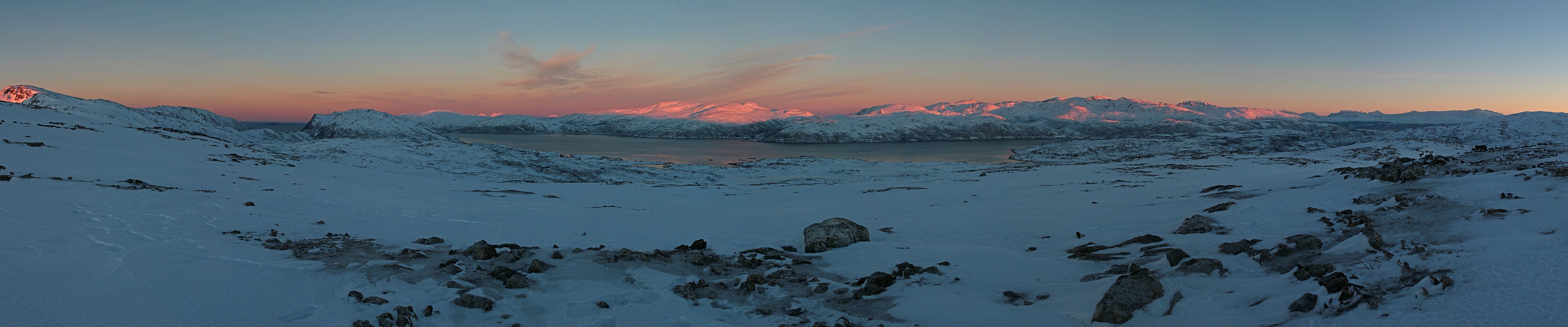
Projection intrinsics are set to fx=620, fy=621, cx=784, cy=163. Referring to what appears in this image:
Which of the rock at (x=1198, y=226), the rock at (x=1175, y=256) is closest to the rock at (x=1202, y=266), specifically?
the rock at (x=1175, y=256)

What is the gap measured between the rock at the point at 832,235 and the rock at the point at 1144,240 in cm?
524

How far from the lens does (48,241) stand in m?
8.74

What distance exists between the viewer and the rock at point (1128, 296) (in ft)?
21.5

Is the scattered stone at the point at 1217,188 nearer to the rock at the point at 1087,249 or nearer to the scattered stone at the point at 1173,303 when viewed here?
the rock at the point at 1087,249

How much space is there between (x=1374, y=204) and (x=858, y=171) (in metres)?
54.5

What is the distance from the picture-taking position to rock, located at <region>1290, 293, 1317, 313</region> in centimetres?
576

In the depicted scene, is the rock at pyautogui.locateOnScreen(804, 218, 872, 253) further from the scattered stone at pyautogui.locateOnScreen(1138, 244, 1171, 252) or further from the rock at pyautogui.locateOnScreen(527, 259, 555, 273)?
the scattered stone at pyautogui.locateOnScreen(1138, 244, 1171, 252)

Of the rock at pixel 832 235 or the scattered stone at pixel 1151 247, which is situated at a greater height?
the scattered stone at pixel 1151 247

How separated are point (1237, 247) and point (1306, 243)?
2.55ft

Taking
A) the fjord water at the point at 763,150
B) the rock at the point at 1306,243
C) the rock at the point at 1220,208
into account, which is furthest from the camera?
the fjord water at the point at 763,150

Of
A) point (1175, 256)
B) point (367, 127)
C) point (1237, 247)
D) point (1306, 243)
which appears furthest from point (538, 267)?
point (367, 127)

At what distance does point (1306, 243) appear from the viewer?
8305mm

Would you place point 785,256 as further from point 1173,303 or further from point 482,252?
point 1173,303

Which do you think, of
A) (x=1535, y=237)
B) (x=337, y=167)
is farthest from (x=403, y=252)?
(x=337, y=167)
